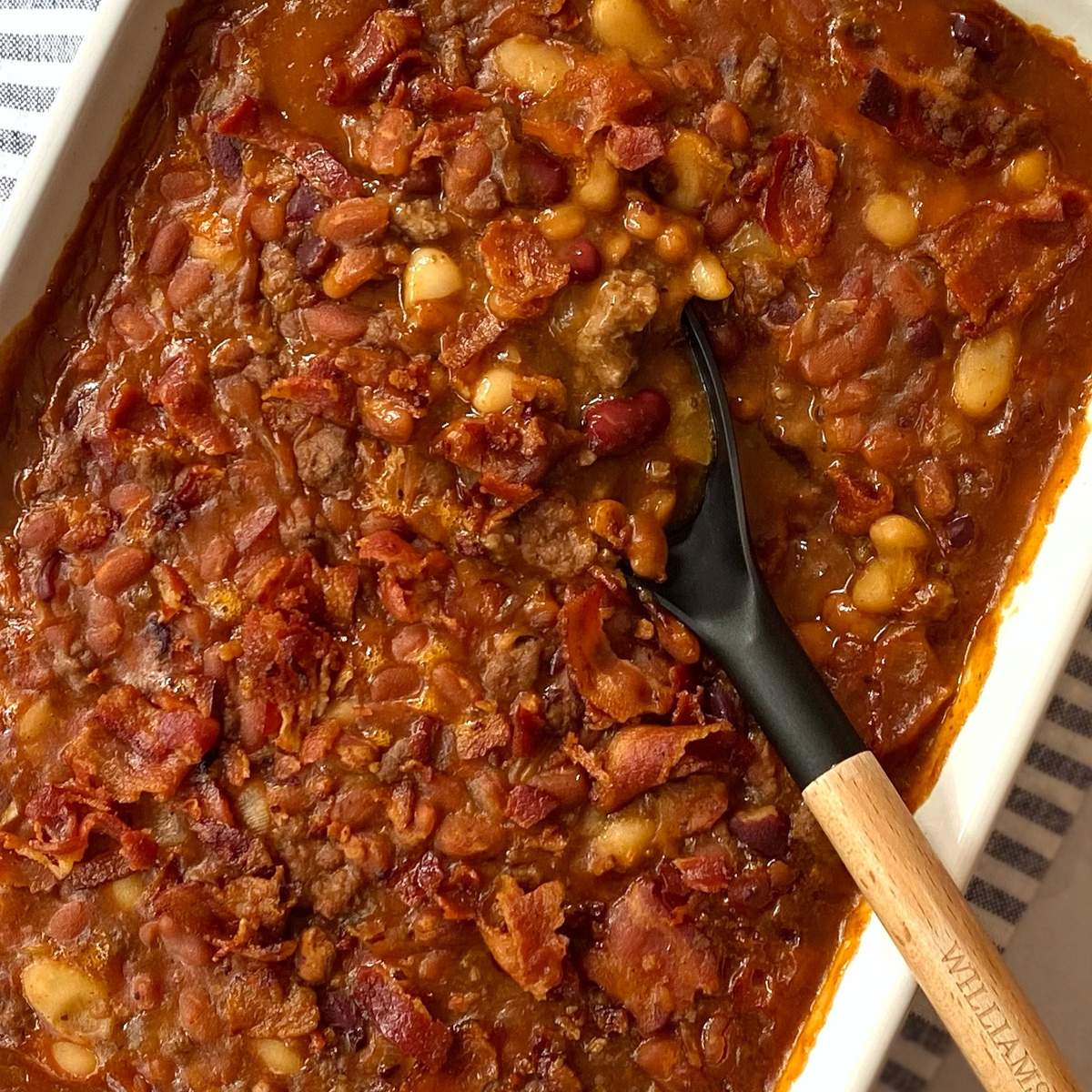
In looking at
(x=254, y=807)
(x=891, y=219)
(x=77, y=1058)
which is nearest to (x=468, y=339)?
(x=891, y=219)

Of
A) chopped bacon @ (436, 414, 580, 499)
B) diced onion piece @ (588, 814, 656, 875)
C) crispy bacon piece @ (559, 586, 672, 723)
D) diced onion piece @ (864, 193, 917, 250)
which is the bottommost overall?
diced onion piece @ (588, 814, 656, 875)

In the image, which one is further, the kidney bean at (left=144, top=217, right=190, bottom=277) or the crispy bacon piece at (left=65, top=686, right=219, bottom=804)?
the kidney bean at (left=144, top=217, right=190, bottom=277)

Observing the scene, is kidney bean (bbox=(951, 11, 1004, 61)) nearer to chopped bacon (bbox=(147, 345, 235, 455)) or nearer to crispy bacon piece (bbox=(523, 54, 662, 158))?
crispy bacon piece (bbox=(523, 54, 662, 158))

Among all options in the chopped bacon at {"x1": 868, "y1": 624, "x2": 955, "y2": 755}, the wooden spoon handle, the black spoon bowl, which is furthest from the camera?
the chopped bacon at {"x1": 868, "y1": 624, "x2": 955, "y2": 755}

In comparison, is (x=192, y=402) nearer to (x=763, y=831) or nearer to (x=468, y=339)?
(x=468, y=339)

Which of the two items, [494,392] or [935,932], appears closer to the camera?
[935,932]

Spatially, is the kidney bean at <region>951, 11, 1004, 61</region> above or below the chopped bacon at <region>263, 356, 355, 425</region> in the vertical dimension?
above

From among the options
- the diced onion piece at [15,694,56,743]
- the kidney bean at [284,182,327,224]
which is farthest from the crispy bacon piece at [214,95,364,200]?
the diced onion piece at [15,694,56,743]
